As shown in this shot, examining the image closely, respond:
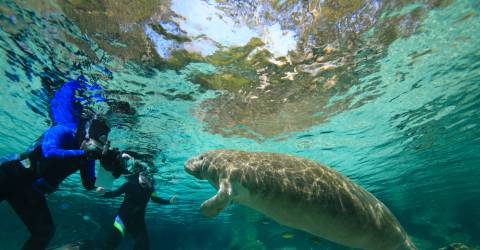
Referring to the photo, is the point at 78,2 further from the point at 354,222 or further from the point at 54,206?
the point at 54,206

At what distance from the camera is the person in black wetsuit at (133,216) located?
854cm

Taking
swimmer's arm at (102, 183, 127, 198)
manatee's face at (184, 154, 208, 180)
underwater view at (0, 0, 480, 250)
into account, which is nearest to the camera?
underwater view at (0, 0, 480, 250)

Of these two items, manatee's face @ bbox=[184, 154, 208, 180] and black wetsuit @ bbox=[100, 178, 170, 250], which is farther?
black wetsuit @ bbox=[100, 178, 170, 250]

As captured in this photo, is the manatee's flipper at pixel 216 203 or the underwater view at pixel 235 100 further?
the underwater view at pixel 235 100

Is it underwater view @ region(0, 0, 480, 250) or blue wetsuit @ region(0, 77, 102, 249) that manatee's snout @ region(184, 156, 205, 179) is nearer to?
underwater view @ region(0, 0, 480, 250)

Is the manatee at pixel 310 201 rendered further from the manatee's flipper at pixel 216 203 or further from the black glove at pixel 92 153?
the black glove at pixel 92 153

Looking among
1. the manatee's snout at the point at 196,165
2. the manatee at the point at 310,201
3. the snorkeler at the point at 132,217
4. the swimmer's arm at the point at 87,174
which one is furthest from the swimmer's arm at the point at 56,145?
the snorkeler at the point at 132,217

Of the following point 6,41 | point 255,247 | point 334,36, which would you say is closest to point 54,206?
point 255,247

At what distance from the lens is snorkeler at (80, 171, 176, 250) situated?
8.54m

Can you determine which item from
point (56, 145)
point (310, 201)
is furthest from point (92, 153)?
point (310, 201)

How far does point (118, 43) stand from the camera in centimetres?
774

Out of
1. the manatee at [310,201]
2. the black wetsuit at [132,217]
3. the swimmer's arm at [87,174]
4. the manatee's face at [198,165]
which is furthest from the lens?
the black wetsuit at [132,217]

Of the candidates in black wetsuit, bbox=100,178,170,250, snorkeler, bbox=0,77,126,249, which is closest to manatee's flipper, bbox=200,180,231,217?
snorkeler, bbox=0,77,126,249

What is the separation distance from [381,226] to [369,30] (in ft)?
19.2
